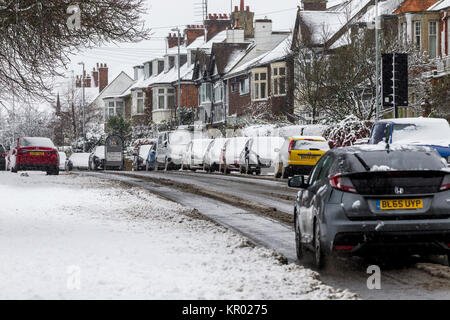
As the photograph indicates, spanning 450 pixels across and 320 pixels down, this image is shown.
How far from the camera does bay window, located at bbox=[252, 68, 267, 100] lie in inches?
2677

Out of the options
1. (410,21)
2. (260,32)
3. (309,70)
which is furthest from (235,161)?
(260,32)

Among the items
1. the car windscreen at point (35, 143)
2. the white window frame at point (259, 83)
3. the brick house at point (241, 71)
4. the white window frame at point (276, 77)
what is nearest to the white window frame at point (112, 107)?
the brick house at point (241, 71)

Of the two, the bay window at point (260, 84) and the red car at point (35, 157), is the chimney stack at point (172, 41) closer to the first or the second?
the bay window at point (260, 84)

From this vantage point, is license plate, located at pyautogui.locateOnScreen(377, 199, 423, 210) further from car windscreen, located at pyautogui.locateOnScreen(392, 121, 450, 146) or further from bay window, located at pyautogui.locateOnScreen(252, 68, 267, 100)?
bay window, located at pyautogui.locateOnScreen(252, 68, 267, 100)

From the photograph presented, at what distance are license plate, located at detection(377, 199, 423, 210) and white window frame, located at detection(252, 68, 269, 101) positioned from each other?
57.5 metres

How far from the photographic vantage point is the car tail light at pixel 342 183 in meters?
10.1

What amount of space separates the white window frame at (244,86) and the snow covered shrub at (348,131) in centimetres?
3173

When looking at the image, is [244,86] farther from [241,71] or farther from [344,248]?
[344,248]

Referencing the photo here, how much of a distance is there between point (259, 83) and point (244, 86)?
590 centimetres

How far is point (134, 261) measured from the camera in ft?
32.8

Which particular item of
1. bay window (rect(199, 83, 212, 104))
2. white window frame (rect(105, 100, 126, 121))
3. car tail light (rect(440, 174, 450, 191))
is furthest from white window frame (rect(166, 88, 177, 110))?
car tail light (rect(440, 174, 450, 191))

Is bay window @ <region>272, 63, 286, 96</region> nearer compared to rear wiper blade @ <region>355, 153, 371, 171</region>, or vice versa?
rear wiper blade @ <region>355, 153, 371, 171</region>

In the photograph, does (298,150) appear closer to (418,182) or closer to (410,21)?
(410,21)

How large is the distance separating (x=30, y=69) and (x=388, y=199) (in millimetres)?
14580
